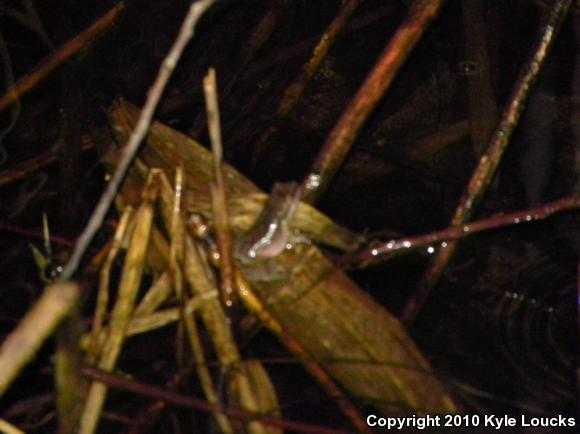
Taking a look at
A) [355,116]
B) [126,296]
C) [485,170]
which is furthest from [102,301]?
[485,170]

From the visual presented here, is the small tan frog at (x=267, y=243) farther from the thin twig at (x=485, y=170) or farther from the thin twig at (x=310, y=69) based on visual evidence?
the thin twig at (x=310, y=69)

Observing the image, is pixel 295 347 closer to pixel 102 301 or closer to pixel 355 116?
pixel 102 301

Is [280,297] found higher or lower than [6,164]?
lower

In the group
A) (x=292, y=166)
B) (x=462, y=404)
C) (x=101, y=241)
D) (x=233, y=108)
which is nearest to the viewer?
(x=462, y=404)

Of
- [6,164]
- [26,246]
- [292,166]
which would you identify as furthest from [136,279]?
[6,164]

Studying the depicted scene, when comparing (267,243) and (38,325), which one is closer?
(38,325)

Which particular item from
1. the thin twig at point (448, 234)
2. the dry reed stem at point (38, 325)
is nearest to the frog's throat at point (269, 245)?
the thin twig at point (448, 234)

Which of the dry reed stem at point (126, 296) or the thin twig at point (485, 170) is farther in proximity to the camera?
the thin twig at point (485, 170)

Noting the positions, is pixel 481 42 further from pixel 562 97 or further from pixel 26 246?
pixel 26 246
